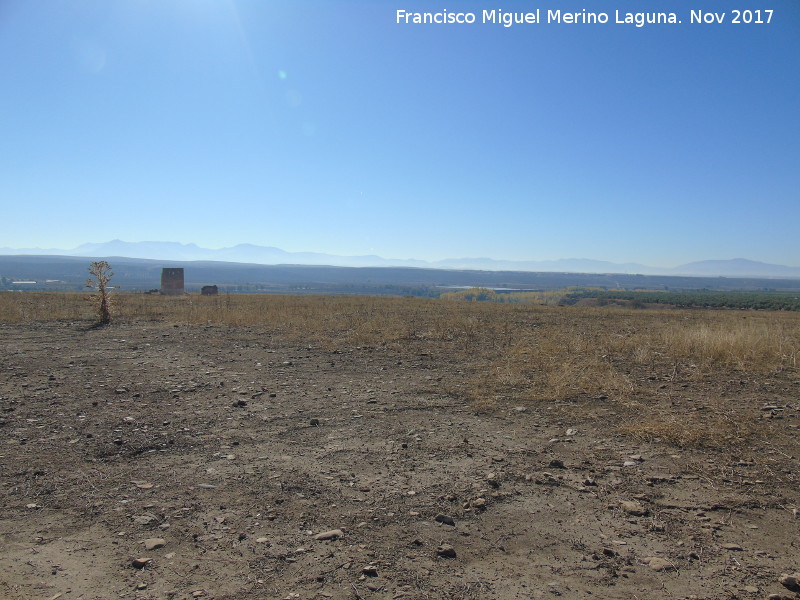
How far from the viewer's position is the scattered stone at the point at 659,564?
257cm

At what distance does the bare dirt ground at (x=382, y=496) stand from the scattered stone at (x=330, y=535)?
1 centimetres

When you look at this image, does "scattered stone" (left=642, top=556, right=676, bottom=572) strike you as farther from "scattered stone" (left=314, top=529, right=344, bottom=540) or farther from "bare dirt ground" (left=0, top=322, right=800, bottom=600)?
"scattered stone" (left=314, top=529, right=344, bottom=540)

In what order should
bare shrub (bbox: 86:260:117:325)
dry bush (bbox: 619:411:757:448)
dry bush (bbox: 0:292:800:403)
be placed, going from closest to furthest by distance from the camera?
dry bush (bbox: 619:411:757:448)
dry bush (bbox: 0:292:800:403)
bare shrub (bbox: 86:260:117:325)

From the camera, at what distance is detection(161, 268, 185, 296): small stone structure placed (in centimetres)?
3052

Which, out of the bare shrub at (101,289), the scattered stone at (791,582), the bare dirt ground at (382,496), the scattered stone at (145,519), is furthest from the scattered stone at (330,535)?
the bare shrub at (101,289)

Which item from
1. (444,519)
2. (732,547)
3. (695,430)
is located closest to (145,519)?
(444,519)

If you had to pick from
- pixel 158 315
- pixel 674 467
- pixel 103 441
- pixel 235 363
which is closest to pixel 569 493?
pixel 674 467

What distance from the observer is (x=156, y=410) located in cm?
540

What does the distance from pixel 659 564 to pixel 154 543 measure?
2.78 metres

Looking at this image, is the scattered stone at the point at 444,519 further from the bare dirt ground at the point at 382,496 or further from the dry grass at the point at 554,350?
the dry grass at the point at 554,350

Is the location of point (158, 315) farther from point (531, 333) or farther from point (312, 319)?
point (531, 333)

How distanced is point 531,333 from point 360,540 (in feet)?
31.6

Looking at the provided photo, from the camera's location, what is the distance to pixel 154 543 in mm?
2783

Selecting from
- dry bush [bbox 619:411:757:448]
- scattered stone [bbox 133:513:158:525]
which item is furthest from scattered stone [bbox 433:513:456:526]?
dry bush [bbox 619:411:757:448]
